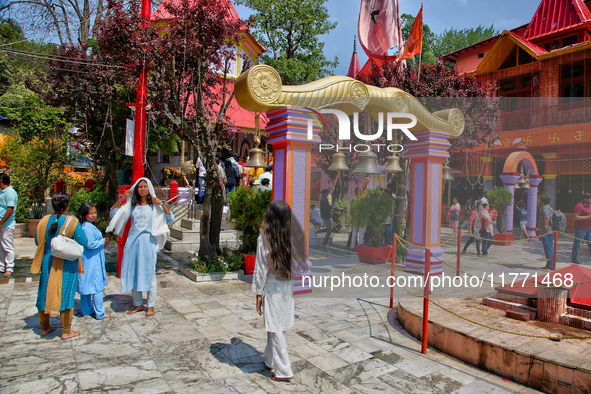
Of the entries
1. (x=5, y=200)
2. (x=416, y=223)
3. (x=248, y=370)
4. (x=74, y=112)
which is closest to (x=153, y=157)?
(x=74, y=112)

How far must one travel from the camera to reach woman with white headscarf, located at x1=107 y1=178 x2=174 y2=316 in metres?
5.25

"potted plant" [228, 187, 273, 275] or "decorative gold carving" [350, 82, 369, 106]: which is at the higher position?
"decorative gold carving" [350, 82, 369, 106]

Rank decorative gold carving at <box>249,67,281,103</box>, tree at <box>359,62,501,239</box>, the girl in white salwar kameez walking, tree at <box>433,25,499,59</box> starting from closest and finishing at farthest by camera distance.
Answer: the girl in white salwar kameez walking → decorative gold carving at <box>249,67,281,103</box> → tree at <box>359,62,501,239</box> → tree at <box>433,25,499,59</box>

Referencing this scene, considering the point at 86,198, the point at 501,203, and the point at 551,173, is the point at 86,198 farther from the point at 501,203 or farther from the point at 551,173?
the point at 551,173

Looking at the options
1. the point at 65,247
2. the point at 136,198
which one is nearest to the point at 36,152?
the point at 136,198

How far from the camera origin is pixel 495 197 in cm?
1301

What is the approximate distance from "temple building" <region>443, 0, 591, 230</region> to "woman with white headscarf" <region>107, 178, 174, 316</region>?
12.6 meters

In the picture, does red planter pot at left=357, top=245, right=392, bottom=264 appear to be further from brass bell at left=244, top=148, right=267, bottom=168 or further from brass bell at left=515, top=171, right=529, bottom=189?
brass bell at left=515, top=171, right=529, bottom=189

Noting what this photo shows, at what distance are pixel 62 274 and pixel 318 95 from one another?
4.54 metres

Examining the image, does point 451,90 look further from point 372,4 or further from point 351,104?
point 351,104

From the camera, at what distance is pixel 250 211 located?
7.89m

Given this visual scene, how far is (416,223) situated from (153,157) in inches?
643

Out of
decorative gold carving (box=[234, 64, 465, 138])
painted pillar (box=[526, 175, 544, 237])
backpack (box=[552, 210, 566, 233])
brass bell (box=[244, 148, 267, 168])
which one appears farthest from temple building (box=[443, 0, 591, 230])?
brass bell (box=[244, 148, 267, 168])

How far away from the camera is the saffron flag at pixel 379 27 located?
31.7 ft
